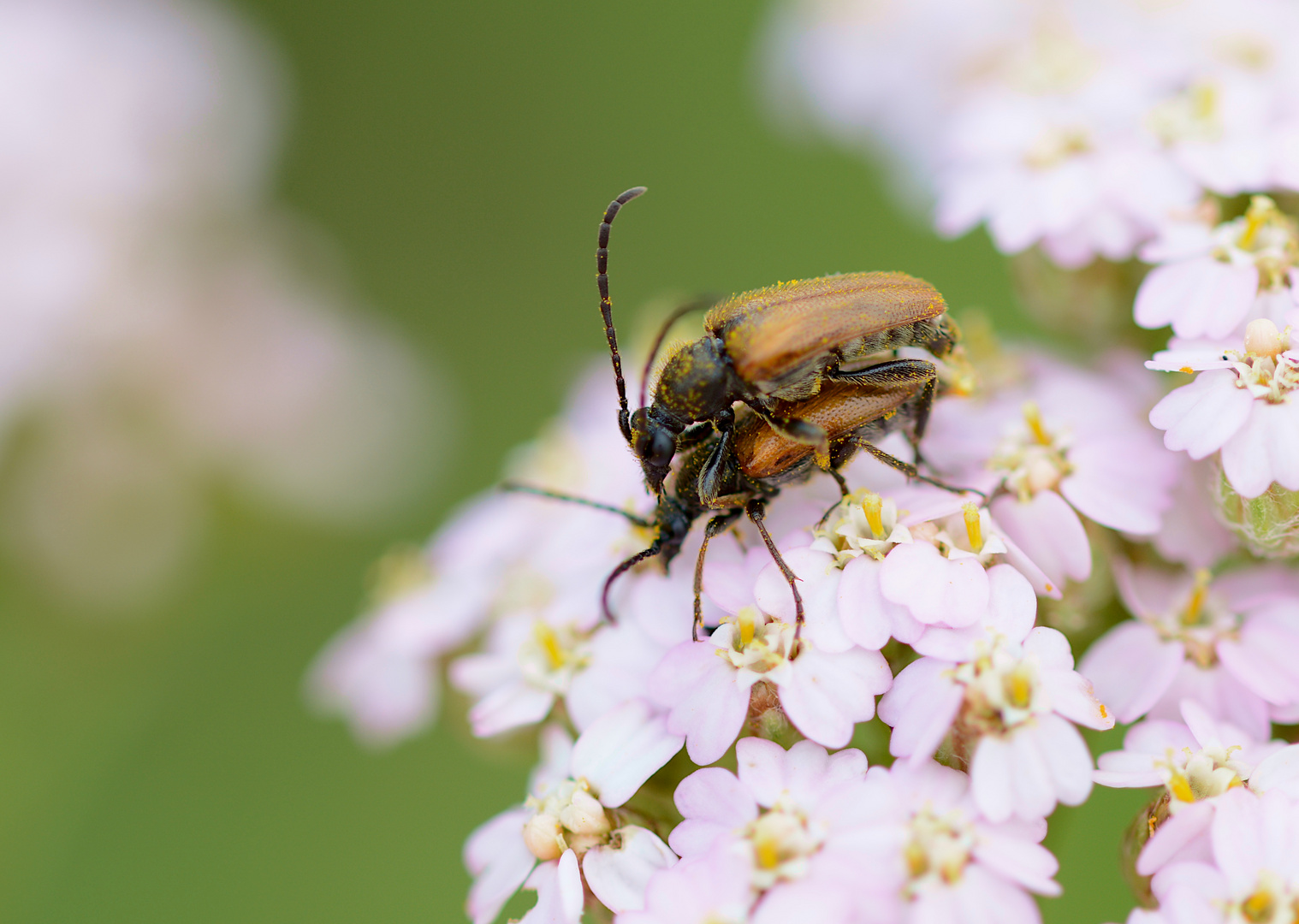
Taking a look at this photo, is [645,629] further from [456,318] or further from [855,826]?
[456,318]

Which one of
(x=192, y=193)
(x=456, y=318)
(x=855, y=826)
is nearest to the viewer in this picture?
(x=855, y=826)

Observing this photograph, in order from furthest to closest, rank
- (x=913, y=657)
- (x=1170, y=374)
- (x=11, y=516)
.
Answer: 1. (x=11, y=516)
2. (x=1170, y=374)
3. (x=913, y=657)

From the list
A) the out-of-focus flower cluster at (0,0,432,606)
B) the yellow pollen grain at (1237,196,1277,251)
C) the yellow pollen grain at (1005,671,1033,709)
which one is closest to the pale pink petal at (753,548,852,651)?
the yellow pollen grain at (1005,671,1033,709)

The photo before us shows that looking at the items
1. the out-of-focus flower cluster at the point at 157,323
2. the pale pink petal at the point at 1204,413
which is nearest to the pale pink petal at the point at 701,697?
the pale pink petal at the point at 1204,413

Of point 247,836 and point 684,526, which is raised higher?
point 684,526

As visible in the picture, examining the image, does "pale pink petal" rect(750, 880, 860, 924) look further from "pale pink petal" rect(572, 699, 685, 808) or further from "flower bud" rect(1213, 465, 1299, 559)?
"flower bud" rect(1213, 465, 1299, 559)

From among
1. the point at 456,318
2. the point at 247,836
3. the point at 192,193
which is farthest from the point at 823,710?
the point at 456,318
